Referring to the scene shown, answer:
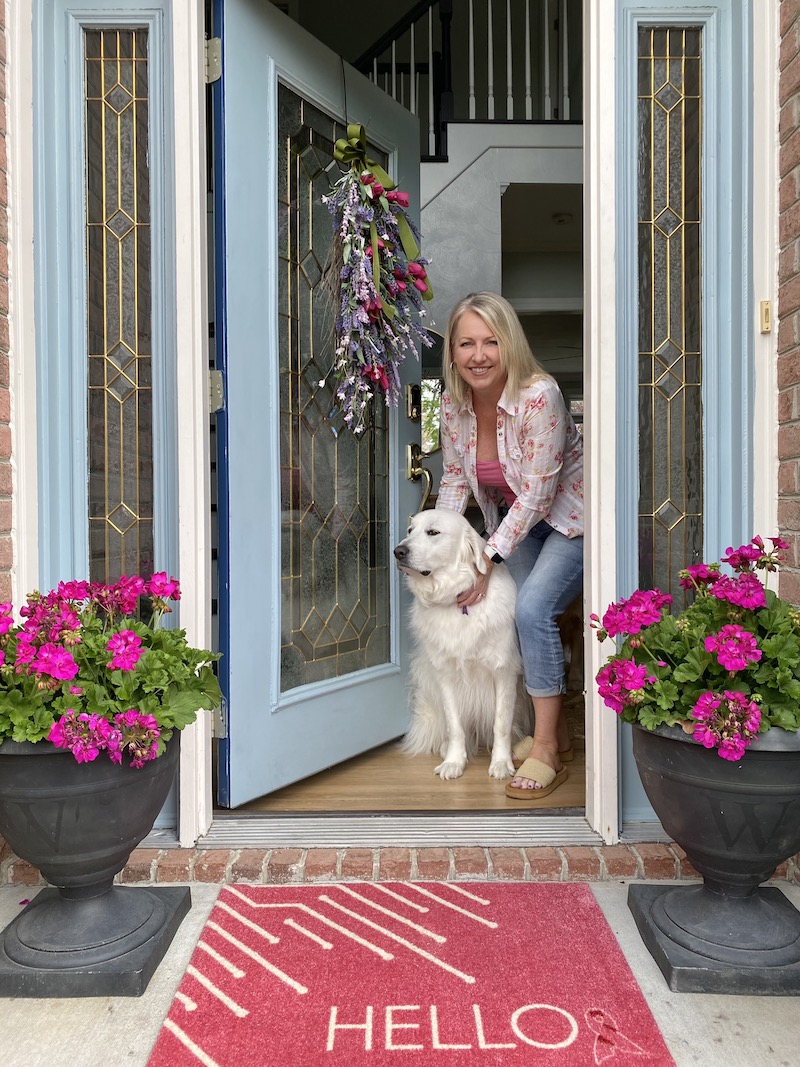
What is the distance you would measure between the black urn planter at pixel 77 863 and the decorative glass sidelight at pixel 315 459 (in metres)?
0.89

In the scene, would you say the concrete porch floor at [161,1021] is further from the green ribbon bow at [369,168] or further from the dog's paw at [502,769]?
the green ribbon bow at [369,168]

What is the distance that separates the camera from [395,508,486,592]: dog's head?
8.23 ft

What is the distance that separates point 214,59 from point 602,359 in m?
1.33

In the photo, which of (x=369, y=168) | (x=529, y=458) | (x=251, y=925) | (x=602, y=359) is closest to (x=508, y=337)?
(x=529, y=458)

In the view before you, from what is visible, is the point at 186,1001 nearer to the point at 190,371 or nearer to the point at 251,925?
the point at 251,925

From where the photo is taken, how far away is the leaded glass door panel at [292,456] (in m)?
2.17

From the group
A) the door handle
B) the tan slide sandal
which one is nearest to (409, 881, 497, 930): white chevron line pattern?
the tan slide sandal

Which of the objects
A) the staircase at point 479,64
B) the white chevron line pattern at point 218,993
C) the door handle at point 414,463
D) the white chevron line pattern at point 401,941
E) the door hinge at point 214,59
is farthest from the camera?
the staircase at point 479,64

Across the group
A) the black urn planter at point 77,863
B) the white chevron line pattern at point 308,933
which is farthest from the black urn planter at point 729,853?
the black urn planter at point 77,863

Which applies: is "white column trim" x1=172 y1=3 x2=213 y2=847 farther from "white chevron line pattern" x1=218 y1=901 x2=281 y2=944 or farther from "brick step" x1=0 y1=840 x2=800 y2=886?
"white chevron line pattern" x1=218 y1=901 x2=281 y2=944

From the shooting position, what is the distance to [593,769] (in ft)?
6.72

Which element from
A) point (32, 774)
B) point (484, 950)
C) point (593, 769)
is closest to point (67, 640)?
point (32, 774)

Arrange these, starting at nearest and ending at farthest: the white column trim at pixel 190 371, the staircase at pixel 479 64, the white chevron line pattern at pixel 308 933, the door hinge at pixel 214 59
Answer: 1. the white chevron line pattern at pixel 308 933
2. the white column trim at pixel 190 371
3. the door hinge at pixel 214 59
4. the staircase at pixel 479 64

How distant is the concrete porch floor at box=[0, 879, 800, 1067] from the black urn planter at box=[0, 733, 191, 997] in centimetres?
4
